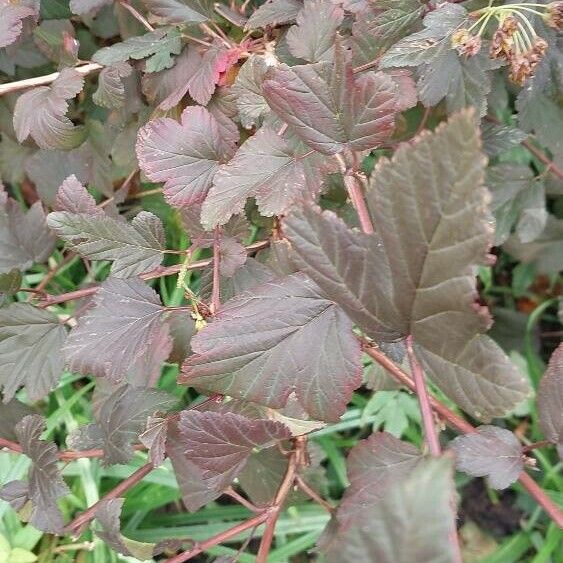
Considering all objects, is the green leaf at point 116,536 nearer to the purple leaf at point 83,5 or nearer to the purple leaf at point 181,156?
the purple leaf at point 181,156

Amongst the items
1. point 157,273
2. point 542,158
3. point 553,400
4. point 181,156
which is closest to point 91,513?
point 157,273

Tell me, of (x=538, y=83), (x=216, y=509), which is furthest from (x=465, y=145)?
(x=216, y=509)

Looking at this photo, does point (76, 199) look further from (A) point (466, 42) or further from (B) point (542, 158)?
(B) point (542, 158)

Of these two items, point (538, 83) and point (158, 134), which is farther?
point (538, 83)

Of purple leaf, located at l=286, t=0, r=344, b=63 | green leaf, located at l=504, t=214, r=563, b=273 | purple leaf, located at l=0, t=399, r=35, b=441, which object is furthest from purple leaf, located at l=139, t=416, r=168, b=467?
green leaf, located at l=504, t=214, r=563, b=273

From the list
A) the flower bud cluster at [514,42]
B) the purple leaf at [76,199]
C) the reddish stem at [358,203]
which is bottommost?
the purple leaf at [76,199]

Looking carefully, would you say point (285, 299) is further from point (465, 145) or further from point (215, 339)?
point (465, 145)

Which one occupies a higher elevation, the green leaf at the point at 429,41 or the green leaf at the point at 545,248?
the green leaf at the point at 429,41

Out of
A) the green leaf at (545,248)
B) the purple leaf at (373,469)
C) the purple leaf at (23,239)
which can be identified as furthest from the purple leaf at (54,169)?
the green leaf at (545,248)
